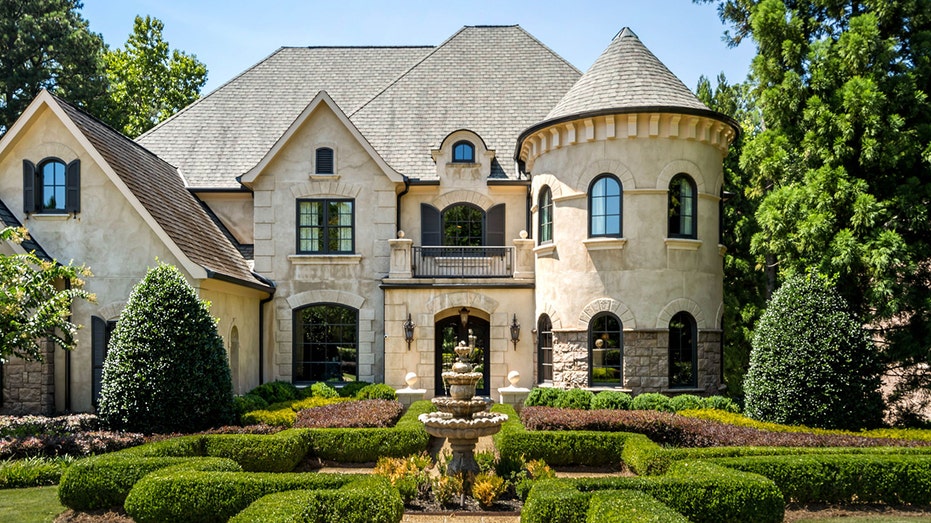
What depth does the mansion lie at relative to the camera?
1758 cm

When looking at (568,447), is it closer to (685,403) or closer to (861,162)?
(685,403)

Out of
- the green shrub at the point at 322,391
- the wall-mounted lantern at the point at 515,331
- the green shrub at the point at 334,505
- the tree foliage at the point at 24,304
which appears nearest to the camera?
the green shrub at the point at 334,505

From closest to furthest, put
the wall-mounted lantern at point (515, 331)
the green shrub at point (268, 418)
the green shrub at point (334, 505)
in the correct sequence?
the green shrub at point (334, 505)
the green shrub at point (268, 418)
the wall-mounted lantern at point (515, 331)

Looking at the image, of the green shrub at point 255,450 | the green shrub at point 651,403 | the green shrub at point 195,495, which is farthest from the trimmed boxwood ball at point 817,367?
the green shrub at point 195,495

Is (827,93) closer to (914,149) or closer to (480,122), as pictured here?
(914,149)

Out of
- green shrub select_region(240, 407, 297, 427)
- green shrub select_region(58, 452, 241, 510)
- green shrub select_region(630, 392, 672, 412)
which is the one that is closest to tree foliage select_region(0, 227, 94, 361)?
green shrub select_region(240, 407, 297, 427)

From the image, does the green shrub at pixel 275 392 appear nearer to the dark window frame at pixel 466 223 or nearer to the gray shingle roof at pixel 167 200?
the gray shingle roof at pixel 167 200

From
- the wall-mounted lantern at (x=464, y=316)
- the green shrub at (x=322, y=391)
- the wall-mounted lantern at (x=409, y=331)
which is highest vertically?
the wall-mounted lantern at (x=464, y=316)

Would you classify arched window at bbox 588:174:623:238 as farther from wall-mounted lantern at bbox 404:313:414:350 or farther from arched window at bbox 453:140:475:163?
wall-mounted lantern at bbox 404:313:414:350

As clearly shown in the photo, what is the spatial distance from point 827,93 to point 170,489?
16120 mm

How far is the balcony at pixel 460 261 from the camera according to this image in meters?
21.2

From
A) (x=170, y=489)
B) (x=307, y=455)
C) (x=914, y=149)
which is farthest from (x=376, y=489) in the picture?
(x=914, y=149)

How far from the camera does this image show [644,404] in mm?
16953

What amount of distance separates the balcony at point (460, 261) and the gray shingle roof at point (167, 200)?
4114mm
